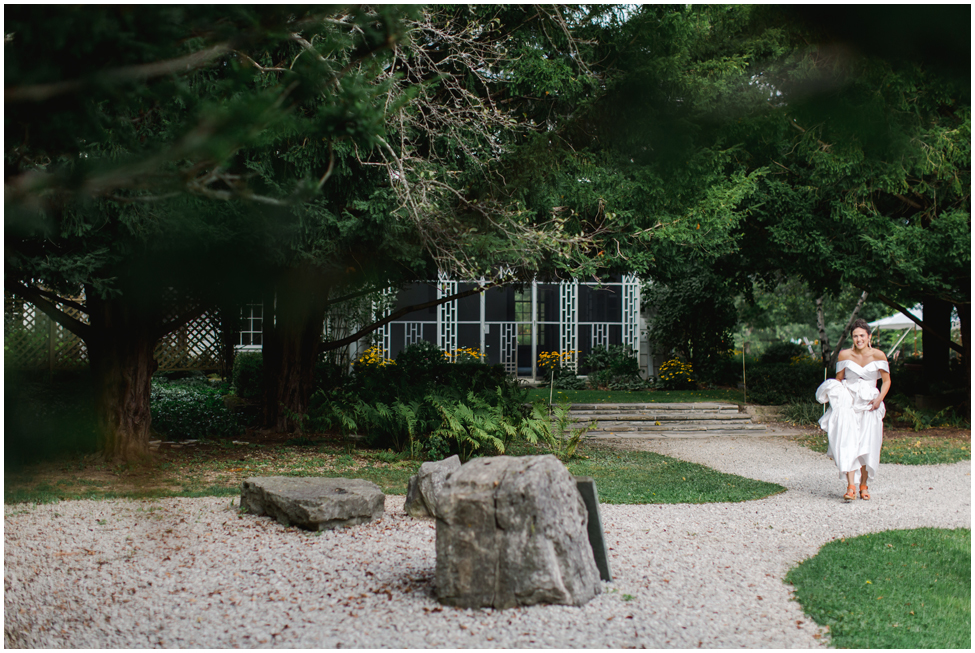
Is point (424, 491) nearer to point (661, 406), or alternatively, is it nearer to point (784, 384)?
point (661, 406)

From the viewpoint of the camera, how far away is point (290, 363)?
10.3 meters

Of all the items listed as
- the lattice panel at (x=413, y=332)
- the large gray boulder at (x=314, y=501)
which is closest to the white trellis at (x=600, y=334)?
the lattice panel at (x=413, y=332)

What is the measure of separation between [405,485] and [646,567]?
3459 mm

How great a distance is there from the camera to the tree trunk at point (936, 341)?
13406 mm

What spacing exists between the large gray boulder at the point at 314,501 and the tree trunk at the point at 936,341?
38.7ft

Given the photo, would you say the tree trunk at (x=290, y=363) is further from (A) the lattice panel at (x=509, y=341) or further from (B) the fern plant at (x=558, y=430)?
(A) the lattice panel at (x=509, y=341)

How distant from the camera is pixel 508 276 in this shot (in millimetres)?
8641

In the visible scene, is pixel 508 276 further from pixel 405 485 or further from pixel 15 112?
pixel 15 112

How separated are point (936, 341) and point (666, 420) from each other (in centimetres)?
553

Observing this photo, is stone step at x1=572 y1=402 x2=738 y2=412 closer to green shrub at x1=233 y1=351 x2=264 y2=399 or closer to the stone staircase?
the stone staircase

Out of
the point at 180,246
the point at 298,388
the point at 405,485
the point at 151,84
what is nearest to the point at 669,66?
the point at 151,84

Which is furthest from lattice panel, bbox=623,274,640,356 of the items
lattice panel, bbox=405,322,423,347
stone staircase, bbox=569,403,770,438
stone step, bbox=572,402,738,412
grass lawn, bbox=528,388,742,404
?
stone staircase, bbox=569,403,770,438

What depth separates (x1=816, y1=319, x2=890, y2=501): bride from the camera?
675 centimetres

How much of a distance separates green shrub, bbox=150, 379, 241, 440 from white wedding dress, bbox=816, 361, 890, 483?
25.7 feet
